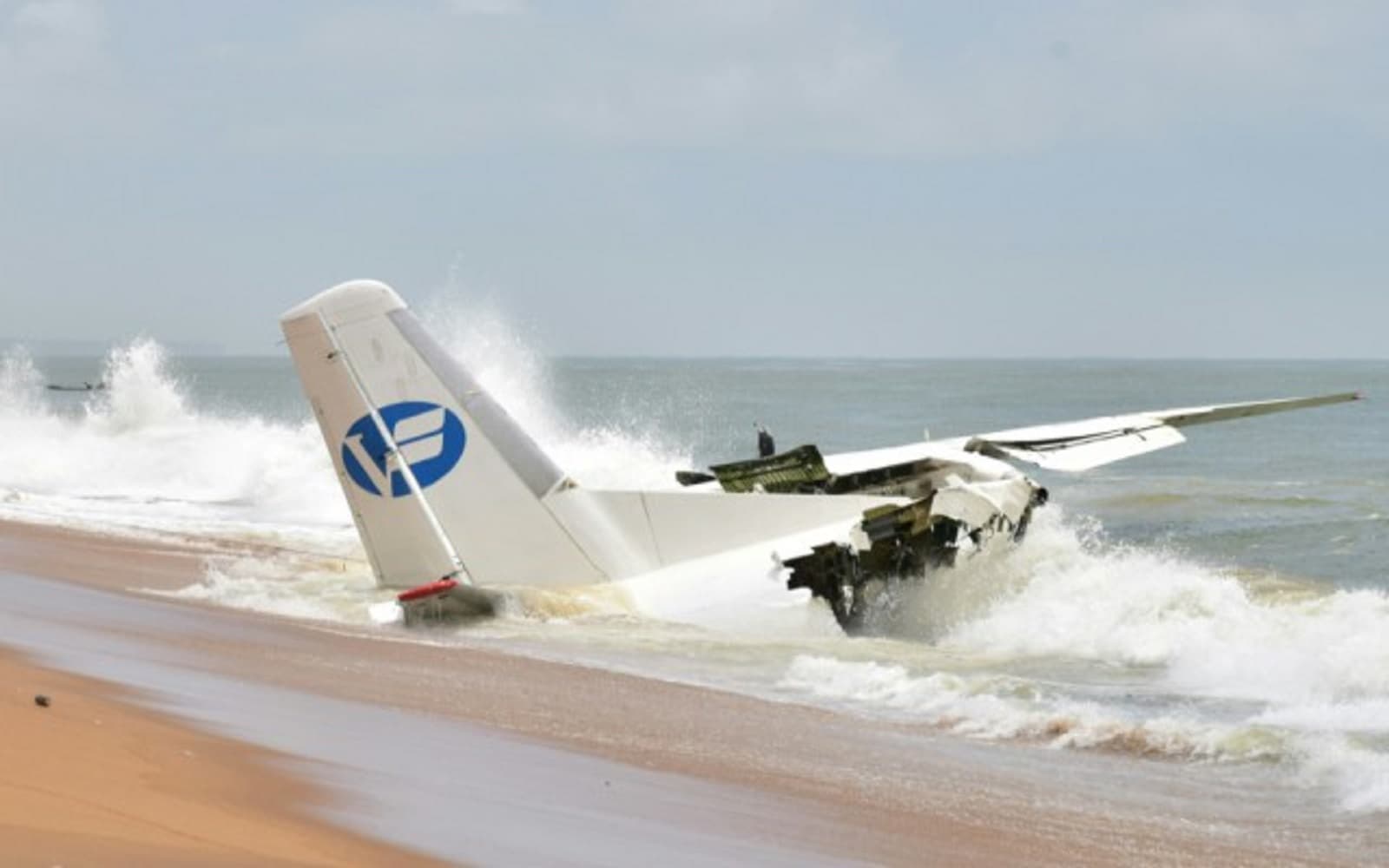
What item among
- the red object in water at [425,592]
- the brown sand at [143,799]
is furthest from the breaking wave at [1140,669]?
the brown sand at [143,799]

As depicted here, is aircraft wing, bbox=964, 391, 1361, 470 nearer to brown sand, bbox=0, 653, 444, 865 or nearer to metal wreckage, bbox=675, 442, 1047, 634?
metal wreckage, bbox=675, 442, 1047, 634

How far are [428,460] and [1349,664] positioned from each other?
7.47 metres

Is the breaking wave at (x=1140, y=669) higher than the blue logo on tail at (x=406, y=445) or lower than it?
lower

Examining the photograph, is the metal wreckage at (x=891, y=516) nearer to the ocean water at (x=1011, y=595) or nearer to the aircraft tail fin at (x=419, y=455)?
the ocean water at (x=1011, y=595)

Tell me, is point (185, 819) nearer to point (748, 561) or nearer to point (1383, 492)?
point (748, 561)

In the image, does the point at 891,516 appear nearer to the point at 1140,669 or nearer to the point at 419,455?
the point at 1140,669

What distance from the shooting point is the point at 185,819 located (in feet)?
23.1

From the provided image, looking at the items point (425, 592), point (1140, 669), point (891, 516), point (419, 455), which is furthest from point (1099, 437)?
point (425, 592)

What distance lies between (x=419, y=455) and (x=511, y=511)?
1.04 m

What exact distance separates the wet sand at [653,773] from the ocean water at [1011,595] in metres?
0.59

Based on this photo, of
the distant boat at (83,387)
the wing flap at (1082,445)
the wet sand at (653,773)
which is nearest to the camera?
the wet sand at (653,773)

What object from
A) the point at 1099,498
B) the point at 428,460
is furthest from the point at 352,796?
the point at 1099,498

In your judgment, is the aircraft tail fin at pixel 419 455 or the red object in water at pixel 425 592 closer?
the red object in water at pixel 425 592

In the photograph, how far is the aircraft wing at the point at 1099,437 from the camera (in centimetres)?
2016
